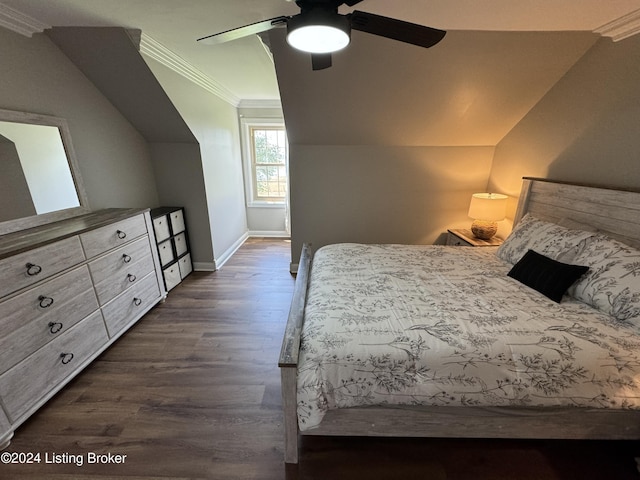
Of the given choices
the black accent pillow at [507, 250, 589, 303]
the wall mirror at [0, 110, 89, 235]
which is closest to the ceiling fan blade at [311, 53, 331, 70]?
the black accent pillow at [507, 250, 589, 303]

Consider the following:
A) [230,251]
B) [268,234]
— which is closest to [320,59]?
[230,251]

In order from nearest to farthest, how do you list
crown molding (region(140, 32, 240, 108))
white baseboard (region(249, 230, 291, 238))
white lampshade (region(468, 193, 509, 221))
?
crown molding (region(140, 32, 240, 108))
white lampshade (region(468, 193, 509, 221))
white baseboard (region(249, 230, 291, 238))

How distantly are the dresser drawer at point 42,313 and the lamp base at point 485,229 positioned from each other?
342cm

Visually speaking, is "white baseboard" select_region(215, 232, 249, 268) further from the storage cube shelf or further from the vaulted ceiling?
the vaulted ceiling

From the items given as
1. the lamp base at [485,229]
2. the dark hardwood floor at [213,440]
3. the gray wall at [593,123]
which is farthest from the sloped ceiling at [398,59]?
the dark hardwood floor at [213,440]

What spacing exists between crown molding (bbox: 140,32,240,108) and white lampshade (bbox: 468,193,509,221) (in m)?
3.10

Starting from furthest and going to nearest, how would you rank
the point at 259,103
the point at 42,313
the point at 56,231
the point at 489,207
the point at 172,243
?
the point at 259,103, the point at 172,243, the point at 489,207, the point at 56,231, the point at 42,313

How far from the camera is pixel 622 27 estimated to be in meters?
1.73

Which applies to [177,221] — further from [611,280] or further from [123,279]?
[611,280]

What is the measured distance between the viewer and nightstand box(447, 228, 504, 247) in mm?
2711

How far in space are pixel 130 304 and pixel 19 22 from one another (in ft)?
6.92

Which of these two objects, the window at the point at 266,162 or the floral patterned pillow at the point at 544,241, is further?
the window at the point at 266,162

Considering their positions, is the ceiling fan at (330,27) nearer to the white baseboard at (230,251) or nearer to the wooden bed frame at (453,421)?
the wooden bed frame at (453,421)

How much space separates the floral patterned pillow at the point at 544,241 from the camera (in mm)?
1789
